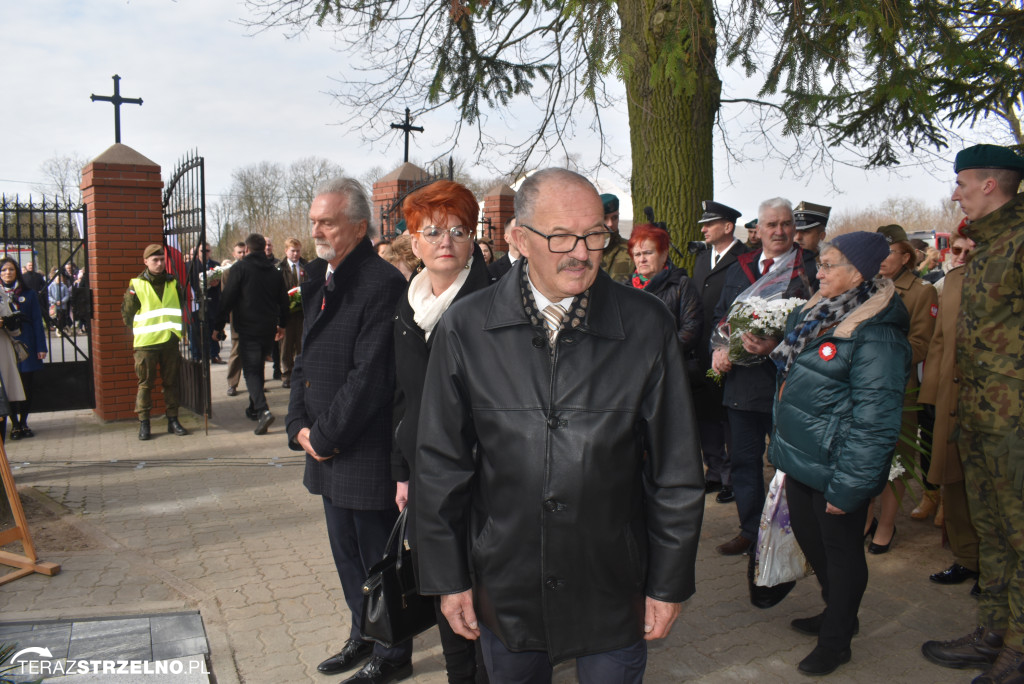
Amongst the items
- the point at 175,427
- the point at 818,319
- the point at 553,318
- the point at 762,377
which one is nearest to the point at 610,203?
the point at 762,377

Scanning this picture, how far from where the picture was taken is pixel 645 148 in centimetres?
766

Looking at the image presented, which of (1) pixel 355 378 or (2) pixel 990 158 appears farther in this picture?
(2) pixel 990 158

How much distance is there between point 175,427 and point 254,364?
1.09 m

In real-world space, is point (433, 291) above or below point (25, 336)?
above

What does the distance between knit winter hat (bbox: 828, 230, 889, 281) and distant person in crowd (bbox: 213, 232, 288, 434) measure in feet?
23.0

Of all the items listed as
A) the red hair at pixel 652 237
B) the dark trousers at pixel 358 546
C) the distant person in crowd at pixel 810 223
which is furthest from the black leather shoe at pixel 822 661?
the distant person in crowd at pixel 810 223

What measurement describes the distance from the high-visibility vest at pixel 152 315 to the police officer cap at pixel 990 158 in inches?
294

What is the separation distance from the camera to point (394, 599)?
3.07m

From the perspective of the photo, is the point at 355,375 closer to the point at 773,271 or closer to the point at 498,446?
the point at 498,446

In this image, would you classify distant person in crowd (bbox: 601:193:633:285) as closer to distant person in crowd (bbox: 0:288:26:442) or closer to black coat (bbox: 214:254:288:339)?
black coat (bbox: 214:254:288:339)

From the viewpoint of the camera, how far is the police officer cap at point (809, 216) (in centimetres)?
584

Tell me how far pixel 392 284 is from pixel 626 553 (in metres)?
1.77

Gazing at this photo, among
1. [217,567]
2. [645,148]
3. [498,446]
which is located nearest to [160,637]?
[217,567]

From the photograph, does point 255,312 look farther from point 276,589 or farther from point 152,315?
point 276,589
